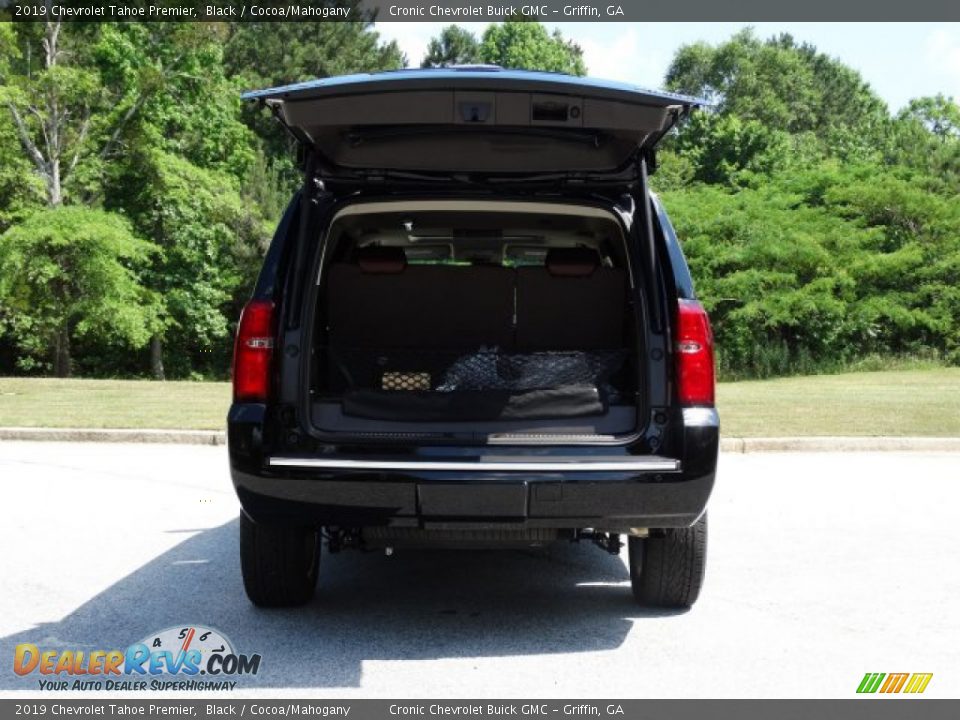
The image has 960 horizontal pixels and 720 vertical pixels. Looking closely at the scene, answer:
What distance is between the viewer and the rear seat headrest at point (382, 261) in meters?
5.73

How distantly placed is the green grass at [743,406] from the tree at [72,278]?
25.7 feet

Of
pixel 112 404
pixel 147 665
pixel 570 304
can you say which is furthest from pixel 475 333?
pixel 112 404

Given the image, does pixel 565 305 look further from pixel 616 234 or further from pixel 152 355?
pixel 152 355

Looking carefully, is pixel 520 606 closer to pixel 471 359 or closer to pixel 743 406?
pixel 471 359

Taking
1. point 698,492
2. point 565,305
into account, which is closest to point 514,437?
point 698,492

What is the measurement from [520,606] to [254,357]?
178cm

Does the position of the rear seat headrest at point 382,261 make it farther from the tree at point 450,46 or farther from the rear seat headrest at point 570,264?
the tree at point 450,46

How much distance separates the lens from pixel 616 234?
593 cm

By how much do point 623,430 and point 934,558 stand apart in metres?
2.86

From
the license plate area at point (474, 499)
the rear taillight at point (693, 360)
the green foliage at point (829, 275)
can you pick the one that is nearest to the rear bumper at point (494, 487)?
the license plate area at point (474, 499)

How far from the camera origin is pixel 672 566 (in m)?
5.31

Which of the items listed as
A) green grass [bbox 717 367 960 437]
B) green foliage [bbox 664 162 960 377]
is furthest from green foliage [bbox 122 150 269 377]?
green grass [bbox 717 367 960 437]

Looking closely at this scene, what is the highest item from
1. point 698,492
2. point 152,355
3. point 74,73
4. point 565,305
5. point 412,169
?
point 74,73

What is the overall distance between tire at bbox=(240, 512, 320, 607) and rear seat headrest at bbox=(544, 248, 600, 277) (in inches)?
66.4
